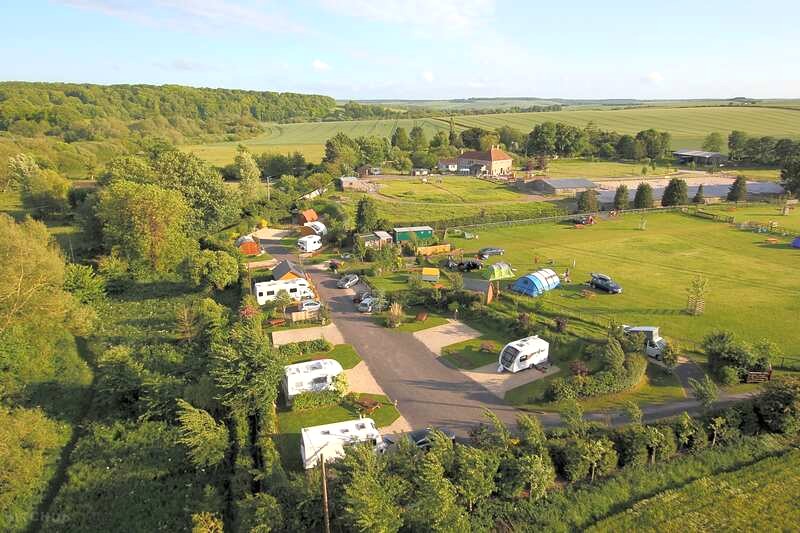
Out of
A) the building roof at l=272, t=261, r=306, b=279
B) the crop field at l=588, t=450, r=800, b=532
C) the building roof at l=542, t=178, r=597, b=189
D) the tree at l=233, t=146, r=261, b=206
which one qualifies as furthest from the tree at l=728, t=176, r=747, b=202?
the tree at l=233, t=146, r=261, b=206

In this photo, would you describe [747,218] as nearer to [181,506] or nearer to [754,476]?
[754,476]

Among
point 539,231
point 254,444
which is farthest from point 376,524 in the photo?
point 539,231

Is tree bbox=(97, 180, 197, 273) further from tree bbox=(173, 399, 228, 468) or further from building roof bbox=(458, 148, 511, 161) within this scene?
building roof bbox=(458, 148, 511, 161)

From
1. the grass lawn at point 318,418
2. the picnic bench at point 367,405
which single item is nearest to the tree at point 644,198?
the grass lawn at point 318,418

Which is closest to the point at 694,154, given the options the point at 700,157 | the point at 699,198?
the point at 700,157

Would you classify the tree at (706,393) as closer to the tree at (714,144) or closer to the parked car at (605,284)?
the parked car at (605,284)
